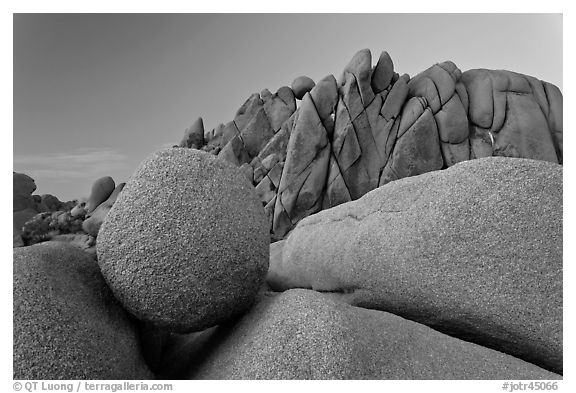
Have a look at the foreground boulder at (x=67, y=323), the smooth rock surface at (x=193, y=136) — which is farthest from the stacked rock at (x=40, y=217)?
the foreground boulder at (x=67, y=323)

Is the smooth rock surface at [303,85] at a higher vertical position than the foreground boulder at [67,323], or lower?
higher

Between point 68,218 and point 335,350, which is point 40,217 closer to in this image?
point 68,218

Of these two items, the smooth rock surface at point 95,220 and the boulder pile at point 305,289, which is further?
the smooth rock surface at point 95,220

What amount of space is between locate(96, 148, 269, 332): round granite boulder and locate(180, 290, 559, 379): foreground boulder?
0.74 feet

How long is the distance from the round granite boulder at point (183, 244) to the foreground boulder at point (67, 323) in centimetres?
16

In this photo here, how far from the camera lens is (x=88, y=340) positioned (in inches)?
78.0

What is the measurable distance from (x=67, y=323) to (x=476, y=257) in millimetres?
2242

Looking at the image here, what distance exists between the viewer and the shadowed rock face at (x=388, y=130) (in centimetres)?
1040

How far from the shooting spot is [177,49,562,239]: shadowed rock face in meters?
10.4

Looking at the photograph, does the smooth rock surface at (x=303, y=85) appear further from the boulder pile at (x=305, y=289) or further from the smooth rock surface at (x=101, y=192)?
the boulder pile at (x=305, y=289)

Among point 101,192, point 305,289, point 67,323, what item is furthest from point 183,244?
point 101,192

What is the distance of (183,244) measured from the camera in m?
2.04
